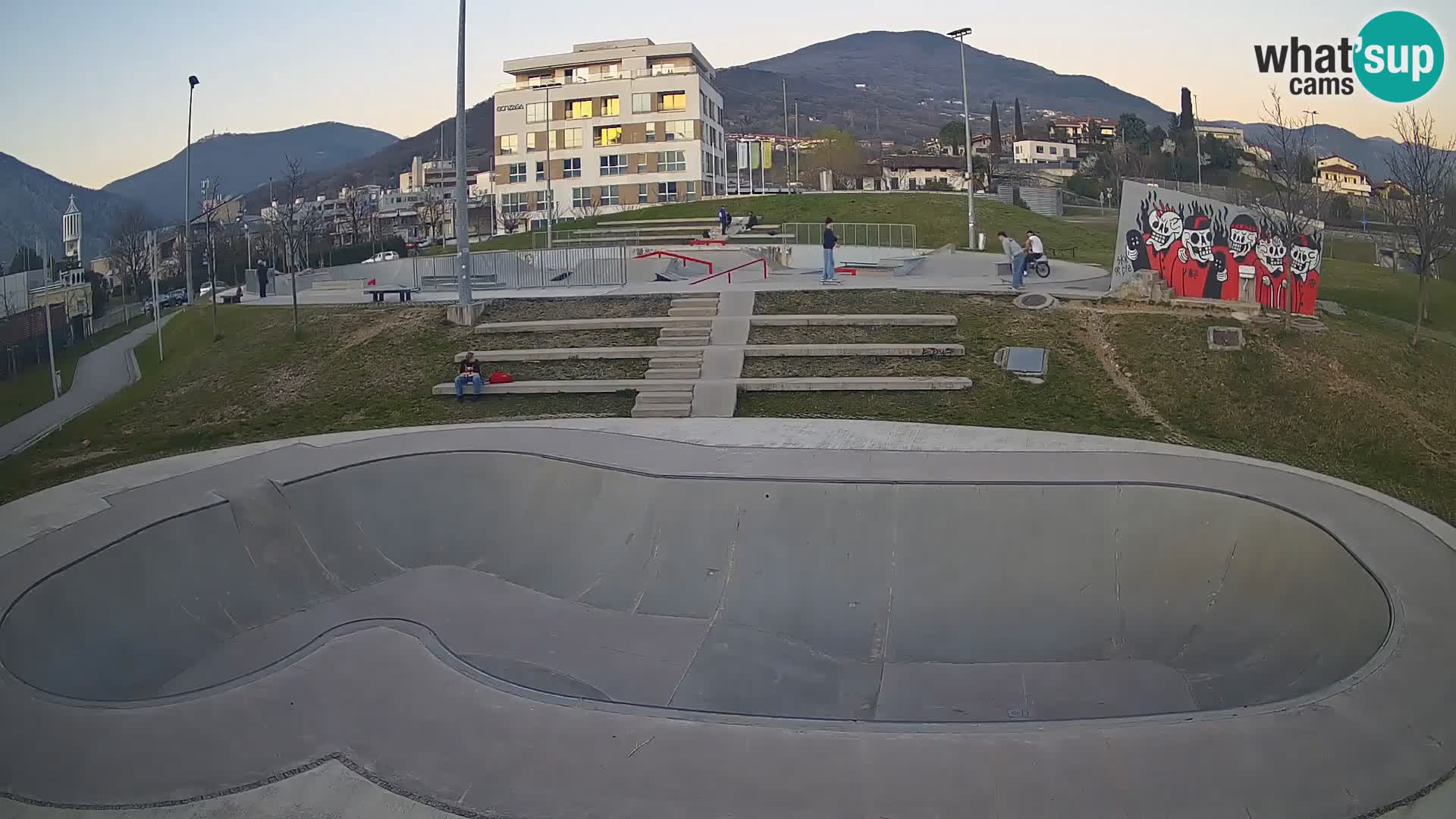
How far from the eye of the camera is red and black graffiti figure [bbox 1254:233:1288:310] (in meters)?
22.8

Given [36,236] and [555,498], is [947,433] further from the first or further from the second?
[36,236]

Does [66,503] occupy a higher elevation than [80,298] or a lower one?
lower

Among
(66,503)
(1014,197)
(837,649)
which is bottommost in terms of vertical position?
(837,649)

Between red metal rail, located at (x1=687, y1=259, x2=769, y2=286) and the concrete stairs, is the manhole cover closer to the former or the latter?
the concrete stairs

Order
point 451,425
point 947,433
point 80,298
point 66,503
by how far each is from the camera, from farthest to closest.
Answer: point 451,425 → point 947,433 → point 80,298 → point 66,503

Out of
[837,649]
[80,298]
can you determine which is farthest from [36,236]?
[837,649]

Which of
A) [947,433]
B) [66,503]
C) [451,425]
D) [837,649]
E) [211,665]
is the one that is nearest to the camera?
[211,665]

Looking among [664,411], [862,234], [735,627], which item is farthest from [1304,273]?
[862,234]

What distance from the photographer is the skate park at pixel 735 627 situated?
7.58 meters

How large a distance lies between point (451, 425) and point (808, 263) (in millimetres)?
22244

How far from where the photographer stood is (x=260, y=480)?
1540cm

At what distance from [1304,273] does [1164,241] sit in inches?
122

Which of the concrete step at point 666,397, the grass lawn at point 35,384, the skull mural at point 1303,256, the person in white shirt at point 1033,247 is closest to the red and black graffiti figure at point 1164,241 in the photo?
the skull mural at point 1303,256

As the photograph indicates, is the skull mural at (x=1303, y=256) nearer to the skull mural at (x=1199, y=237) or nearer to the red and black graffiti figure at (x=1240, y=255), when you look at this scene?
the red and black graffiti figure at (x=1240, y=255)
